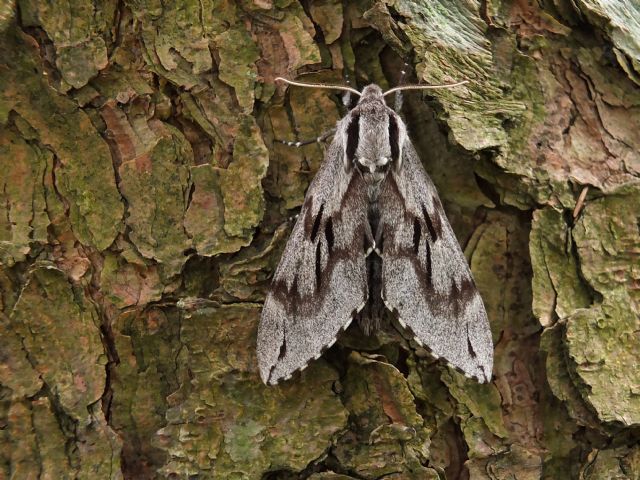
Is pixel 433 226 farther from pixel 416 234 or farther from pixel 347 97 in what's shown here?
pixel 347 97

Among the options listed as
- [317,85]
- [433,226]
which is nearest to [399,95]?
[317,85]

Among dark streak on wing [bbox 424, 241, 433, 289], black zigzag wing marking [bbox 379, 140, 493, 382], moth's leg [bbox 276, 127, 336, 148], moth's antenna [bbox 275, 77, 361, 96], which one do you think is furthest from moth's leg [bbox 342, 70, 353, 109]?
dark streak on wing [bbox 424, 241, 433, 289]

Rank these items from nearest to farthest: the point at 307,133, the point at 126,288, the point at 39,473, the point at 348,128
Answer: the point at 39,473, the point at 126,288, the point at 307,133, the point at 348,128

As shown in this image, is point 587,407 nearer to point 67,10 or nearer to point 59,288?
point 59,288

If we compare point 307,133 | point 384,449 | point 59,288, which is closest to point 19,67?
point 59,288

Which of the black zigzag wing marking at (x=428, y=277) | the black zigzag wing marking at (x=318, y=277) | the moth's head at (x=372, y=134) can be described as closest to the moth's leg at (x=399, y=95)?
the moth's head at (x=372, y=134)

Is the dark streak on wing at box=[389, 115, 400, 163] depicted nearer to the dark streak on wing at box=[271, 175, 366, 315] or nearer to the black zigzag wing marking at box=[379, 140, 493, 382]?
the black zigzag wing marking at box=[379, 140, 493, 382]
